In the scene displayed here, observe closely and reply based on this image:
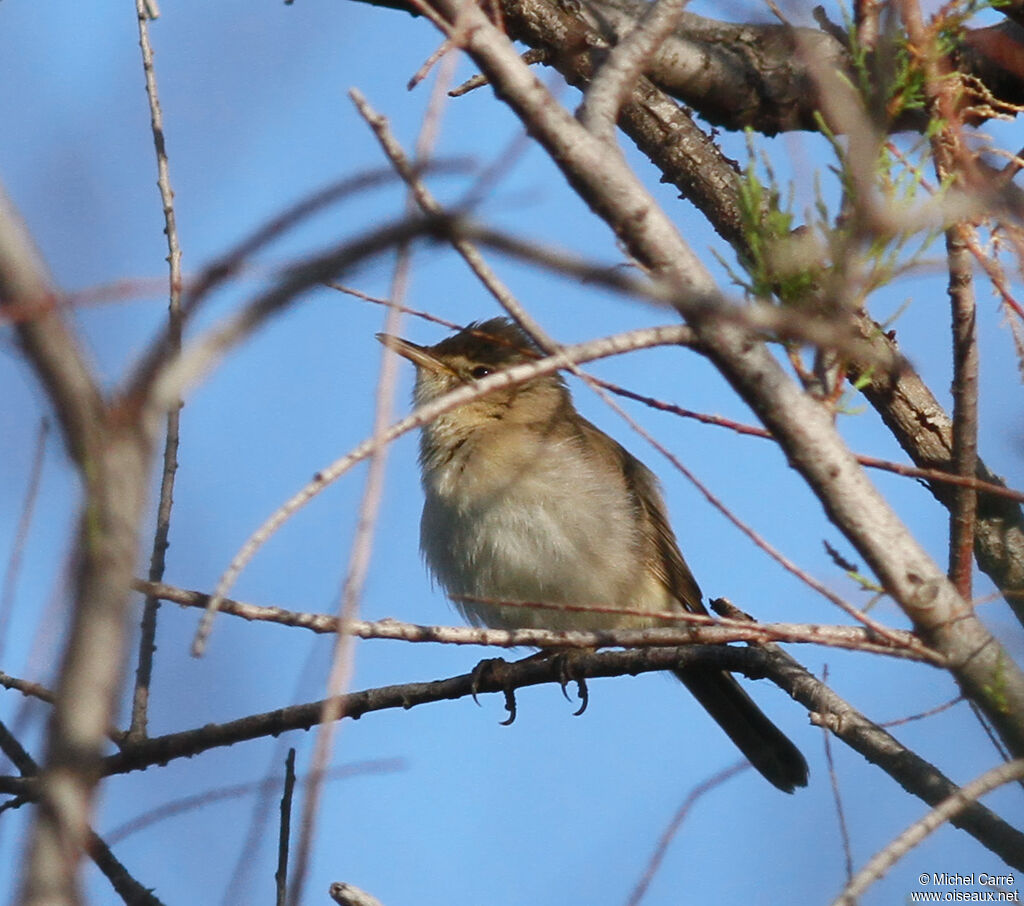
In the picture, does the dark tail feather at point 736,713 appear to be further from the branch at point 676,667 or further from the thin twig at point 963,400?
the thin twig at point 963,400

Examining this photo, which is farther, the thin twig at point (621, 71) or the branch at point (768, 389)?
the thin twig at point (621, 71)

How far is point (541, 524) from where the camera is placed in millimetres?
4699

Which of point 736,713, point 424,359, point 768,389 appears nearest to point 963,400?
point 768,389

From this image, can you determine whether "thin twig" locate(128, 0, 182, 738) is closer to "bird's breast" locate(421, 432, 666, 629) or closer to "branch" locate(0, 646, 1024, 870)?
"branch" locate(0, 646, 1024, 870)

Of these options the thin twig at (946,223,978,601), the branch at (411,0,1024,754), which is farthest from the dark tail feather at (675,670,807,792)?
the branch at (411,0,1024,754)

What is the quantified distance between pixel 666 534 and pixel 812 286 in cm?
329

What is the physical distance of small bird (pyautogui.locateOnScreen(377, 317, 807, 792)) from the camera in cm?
470

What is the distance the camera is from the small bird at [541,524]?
470cm

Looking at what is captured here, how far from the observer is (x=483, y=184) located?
4.60ft

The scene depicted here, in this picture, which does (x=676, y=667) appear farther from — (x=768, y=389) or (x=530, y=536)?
(x=768, y=389)

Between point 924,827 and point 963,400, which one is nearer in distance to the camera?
point 924,827

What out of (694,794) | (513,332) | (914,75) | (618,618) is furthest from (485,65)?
(513,332)

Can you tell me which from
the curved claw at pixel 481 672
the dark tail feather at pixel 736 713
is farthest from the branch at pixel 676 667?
the dark tail feather at pixel 736 713

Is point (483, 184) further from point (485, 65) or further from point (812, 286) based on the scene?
point (812, 286)
